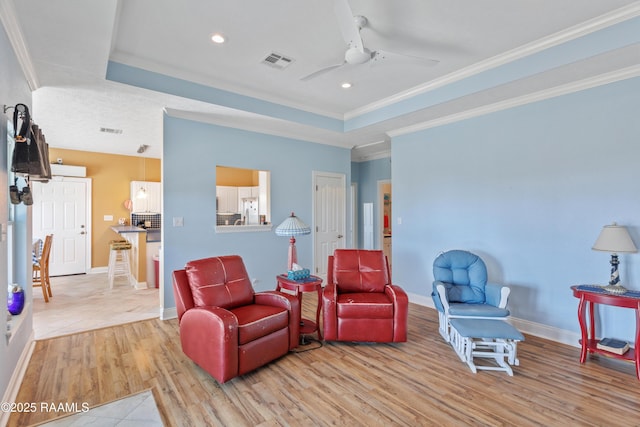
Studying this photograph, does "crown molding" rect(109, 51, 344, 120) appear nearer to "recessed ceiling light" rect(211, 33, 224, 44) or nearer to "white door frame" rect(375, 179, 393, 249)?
"recessed ceiling light" rect(211, 33, 224, 44)

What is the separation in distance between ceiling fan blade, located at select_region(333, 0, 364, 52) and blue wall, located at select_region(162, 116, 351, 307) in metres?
2.67

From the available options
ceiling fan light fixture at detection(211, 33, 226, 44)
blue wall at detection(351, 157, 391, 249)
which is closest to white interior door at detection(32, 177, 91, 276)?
ceiling fan light fixture at detection(211, 33, 226, 44)

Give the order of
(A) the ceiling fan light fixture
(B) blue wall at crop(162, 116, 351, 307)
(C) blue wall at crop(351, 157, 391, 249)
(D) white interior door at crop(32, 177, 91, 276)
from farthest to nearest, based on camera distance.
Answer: (C) blue wall at crop(351, 157, 391, 249), (D) white interior door at crop(32, 177, 91, 276), (B) blue wall at crop(162, 116, 351, 307), (A) the ceiling fan light fixture

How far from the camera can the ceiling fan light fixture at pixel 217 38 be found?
2799mm

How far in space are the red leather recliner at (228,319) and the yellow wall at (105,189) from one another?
17.9ft

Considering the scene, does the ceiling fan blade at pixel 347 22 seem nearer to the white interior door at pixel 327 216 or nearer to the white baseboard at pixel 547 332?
the white interior door at pixel 327 216

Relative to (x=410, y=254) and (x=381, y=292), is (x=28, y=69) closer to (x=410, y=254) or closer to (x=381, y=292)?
(x=381, y=292)

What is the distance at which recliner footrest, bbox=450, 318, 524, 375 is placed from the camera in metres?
2.64

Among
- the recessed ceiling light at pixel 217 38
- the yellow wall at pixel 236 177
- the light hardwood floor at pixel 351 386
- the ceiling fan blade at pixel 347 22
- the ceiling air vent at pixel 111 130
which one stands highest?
the recessed ceiling light at pixel 217 38

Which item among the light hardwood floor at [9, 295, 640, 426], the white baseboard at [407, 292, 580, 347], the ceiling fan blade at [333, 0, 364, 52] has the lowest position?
the light hardwood floor at [9, 295, 640, 426]

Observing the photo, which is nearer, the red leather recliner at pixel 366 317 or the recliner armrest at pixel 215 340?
the recliner armrest at pixel 215 340

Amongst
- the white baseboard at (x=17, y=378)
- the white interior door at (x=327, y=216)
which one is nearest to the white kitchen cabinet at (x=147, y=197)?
the white interior door at (x=327, y=216)

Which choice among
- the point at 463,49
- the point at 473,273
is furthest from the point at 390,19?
the point at 473,273

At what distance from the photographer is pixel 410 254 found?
4.85 m
